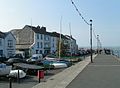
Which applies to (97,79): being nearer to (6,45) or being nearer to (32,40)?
(6,45)

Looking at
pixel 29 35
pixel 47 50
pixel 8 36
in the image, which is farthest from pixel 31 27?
pixel 8 36

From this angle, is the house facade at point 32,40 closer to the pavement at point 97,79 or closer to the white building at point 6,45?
the white building at point 6,45

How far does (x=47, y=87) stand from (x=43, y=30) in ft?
273

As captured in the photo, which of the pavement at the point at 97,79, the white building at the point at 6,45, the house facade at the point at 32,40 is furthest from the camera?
the house facade at the point at 32,40

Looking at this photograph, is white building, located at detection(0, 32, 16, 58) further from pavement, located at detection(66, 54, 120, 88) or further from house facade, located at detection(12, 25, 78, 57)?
pavement, located at detection(66, 54, 120, 88)

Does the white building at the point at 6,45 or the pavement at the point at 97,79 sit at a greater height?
the white building at the point at 6,45

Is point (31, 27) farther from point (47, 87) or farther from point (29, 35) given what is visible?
point (47, 87)

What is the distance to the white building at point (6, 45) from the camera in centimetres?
7012

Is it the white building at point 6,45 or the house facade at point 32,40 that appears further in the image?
the house facade at point 32,40

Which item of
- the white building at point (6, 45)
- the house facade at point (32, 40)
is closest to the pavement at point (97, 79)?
the white building at point (6, 45)

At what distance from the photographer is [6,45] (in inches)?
2884

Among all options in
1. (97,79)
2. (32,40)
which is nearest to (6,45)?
(32,40)

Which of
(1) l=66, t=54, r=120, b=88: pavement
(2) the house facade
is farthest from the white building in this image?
(1) l=66, t=54, r=120, b=88: pavement

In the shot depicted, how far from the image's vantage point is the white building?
70125 mm
